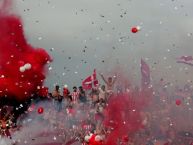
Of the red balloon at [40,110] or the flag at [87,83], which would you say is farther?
the flag at [87,83]

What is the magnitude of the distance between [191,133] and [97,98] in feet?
13.5

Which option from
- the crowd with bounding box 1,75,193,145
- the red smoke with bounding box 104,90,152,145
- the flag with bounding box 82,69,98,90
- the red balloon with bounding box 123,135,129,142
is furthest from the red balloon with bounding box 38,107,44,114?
the red balloon with bounding box 123,135,129,142

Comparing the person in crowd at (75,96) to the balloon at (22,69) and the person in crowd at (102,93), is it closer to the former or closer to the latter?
the person in crowd at (102,93)

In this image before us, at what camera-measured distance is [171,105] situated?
20.2 m

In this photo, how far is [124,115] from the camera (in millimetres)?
18578

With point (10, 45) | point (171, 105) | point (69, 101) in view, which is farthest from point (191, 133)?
point (10, 45)

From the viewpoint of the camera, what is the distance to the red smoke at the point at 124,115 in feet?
56.1

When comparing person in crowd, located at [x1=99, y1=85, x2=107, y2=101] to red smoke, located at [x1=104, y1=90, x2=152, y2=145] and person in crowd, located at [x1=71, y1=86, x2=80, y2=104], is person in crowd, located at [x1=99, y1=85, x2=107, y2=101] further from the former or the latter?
person in crowd, located at [x1=71, y1=86, x2=80, y2=104]

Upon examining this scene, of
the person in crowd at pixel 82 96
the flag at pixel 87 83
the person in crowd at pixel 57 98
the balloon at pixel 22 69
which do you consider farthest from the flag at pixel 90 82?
the balloon at pixel 22 69

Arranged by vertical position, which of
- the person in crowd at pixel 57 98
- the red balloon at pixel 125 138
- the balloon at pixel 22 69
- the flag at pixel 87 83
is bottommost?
the red balloon at pixel 125 138

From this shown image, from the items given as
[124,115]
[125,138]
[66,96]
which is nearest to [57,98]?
[66,96]

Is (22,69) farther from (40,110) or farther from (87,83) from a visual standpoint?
(87,83)

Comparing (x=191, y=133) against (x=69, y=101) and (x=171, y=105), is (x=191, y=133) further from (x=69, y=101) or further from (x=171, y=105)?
(x=69, y=101)

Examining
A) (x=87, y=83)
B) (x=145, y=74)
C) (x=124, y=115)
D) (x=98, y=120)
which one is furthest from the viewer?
(x=145, y=74)
